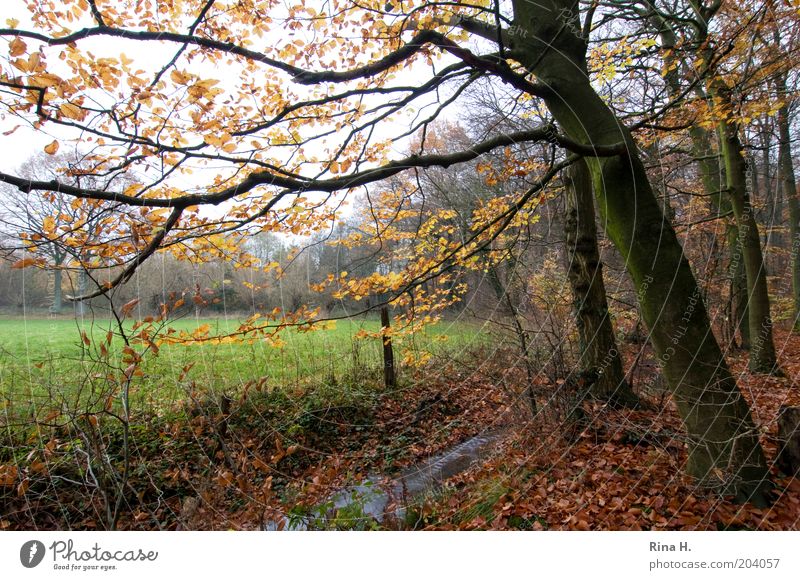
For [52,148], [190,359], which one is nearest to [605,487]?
[52,148]

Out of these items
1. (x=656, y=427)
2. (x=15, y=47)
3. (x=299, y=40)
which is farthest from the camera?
(x=656, y=427)

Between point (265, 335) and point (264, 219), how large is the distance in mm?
860

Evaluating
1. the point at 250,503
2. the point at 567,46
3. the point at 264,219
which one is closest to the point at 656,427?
the point at 567,46

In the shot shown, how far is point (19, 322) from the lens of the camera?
104 inches

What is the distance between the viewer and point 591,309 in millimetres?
4191

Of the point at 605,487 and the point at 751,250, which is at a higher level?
the point at 751,250

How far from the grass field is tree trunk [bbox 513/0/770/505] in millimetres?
2320

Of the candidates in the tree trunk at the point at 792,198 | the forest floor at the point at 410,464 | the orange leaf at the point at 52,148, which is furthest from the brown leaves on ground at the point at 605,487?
the tree trunk at the point at 792,198

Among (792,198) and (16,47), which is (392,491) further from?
(792,198)

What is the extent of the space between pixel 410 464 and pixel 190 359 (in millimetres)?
3100

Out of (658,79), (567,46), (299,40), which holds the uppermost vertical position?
(658,79)

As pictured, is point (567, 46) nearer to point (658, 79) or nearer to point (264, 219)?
point (264, 219)
